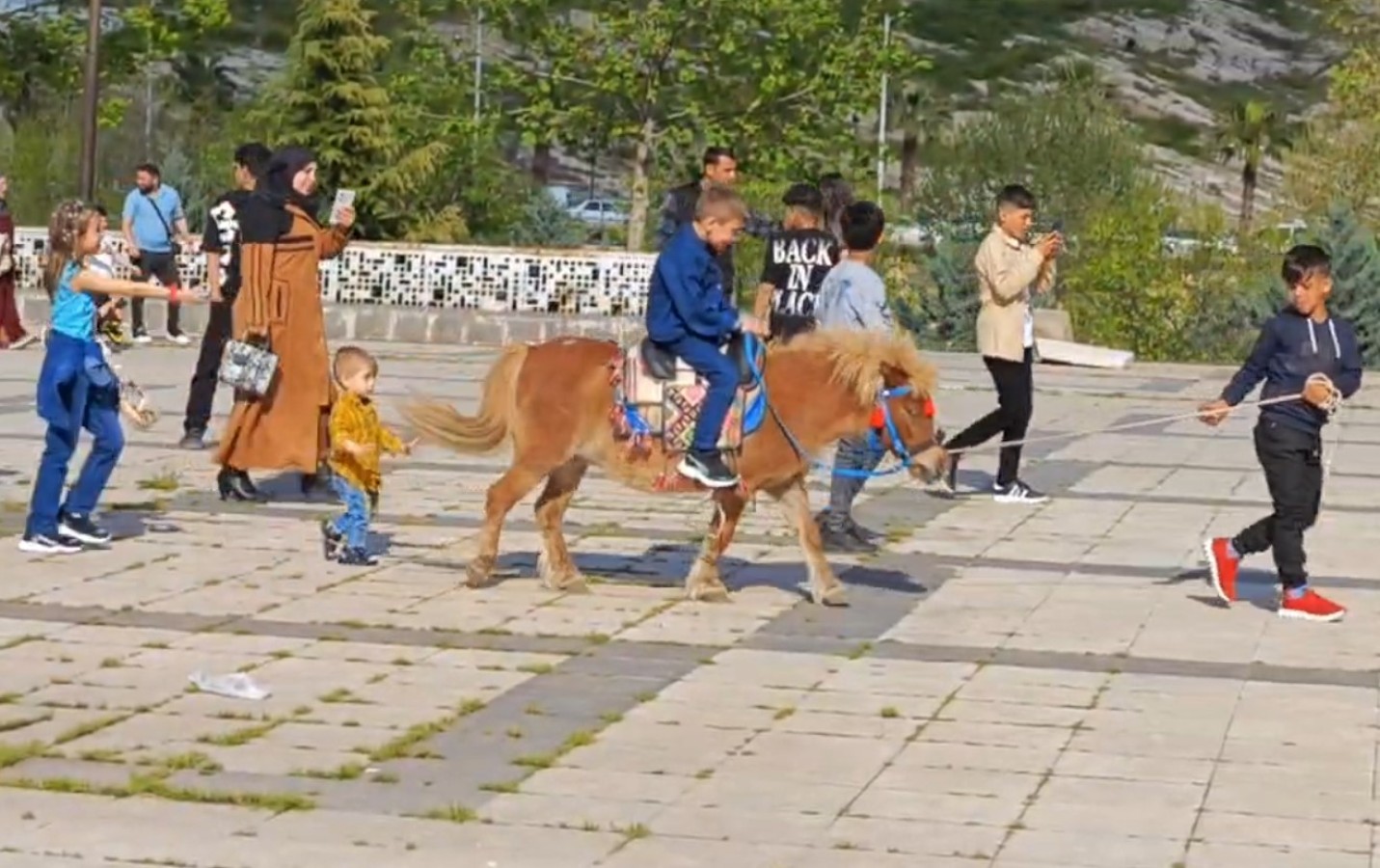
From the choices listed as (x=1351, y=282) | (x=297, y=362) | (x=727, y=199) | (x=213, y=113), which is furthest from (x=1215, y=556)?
(x=213, y=113)

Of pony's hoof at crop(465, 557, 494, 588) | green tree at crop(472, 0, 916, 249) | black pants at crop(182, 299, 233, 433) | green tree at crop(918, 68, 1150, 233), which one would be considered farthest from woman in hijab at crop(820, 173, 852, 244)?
green tree at crop(472, 0, 916, 249)

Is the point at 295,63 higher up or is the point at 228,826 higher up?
the point at 295,63

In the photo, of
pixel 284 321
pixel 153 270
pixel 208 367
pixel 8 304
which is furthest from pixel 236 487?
pixel 153 270

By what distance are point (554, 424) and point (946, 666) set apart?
Result: 222cm

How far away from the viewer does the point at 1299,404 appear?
11250 mm

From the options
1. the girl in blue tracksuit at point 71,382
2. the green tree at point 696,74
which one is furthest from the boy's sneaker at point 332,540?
the green tree at point 696,74

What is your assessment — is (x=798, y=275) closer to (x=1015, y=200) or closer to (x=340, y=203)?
(x=1015, y=200)

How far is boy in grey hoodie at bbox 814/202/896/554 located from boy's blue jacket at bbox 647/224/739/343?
5.63 ft

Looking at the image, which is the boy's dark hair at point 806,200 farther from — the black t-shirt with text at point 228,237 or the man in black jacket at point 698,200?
the black t-shirt with text at point 228,237

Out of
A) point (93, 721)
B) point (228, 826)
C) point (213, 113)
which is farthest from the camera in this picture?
point (213, 113)

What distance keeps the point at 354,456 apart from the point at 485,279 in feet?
51.7

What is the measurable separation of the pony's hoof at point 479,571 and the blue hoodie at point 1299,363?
3290mm

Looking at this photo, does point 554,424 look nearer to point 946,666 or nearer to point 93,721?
point 946,666

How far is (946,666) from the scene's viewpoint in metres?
10.1
